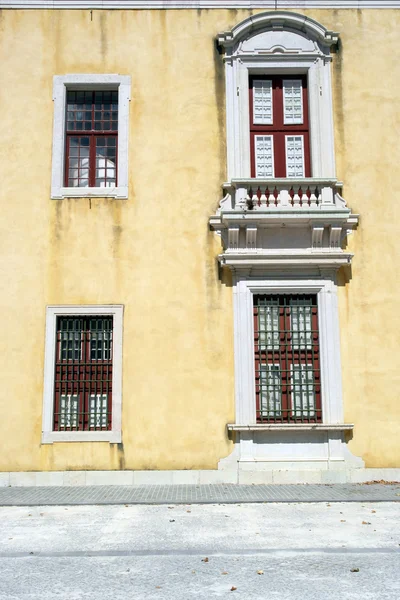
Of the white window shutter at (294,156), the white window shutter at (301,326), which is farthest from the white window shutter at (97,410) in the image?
the white window shutter at (294,156)

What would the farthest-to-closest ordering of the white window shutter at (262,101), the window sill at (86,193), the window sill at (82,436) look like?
1. the white window shutter at (262,101)
2. the window sill at (86,193)
3. the window sill at (82,436)

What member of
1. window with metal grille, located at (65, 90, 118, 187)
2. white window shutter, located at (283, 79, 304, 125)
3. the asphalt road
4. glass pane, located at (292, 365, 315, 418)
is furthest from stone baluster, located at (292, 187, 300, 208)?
the asphalt road

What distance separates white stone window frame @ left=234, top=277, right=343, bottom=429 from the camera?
39.6 ft

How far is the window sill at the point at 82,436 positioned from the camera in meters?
12.0

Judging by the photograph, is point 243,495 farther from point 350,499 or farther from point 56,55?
point 56,55

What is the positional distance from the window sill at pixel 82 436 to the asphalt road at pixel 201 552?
7.27 feet

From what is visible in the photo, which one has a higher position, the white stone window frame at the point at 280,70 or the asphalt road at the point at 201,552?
the white stone window frame at the point at 280,70

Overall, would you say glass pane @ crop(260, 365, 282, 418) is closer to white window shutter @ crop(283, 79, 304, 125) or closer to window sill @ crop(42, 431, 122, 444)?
window sill @ crop(42, 431, 122, 444)

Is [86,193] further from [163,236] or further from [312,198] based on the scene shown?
[312,198]

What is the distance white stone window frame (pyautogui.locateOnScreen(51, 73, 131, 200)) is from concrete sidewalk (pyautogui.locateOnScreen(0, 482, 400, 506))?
5.85 m

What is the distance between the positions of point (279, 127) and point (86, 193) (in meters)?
4.40

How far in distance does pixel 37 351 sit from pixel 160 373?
251 centimetres

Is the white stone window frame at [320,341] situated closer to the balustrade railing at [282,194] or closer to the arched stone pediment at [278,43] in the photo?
the balustrade railing at [282,194]

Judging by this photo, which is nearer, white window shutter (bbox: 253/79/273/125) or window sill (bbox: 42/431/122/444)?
window sill (bbox: 42/431/122/444)
